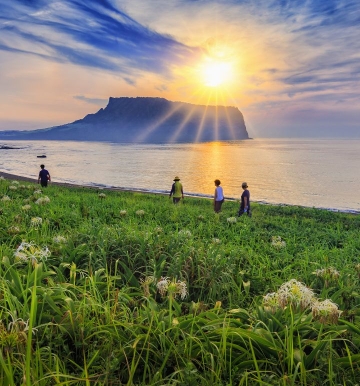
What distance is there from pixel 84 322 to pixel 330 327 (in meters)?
2.06

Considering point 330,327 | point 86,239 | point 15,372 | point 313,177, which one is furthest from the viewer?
point 313,177

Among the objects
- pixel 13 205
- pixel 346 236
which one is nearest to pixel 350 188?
pixel 346 236

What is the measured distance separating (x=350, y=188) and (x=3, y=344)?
148ft

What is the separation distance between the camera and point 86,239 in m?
5.52

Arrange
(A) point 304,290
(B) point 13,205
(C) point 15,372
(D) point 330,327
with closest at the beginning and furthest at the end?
(C) point 15,372
(D) point 330,327
(A) point 304,290
(B) point 13,205

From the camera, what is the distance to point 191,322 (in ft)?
9.17

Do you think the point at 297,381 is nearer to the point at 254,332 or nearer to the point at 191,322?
the point at 254,332

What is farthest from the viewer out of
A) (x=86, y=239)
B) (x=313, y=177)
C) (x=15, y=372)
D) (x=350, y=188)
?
(x=313, y=177)

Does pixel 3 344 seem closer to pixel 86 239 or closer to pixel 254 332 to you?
pixel 254 332

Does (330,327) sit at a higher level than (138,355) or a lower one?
higher

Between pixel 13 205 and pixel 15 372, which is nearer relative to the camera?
pixel 15 372

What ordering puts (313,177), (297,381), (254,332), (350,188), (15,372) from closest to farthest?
(15,372) < (297,381) < (254,332) < (350,188) < (313,177)

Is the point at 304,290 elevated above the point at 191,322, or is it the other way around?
the point at 304,290

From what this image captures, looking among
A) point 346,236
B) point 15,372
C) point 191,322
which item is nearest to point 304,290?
point 191,322
